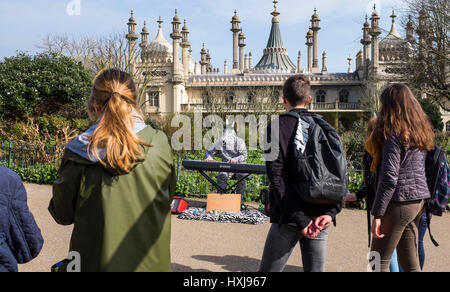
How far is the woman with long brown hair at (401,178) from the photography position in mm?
2723

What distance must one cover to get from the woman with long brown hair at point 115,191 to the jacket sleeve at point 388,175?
1.52 metres

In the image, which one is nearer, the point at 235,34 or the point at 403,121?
the point at 403,121

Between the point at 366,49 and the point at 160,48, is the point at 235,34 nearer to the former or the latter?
the point at 160,48

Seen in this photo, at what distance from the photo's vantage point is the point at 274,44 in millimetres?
63719

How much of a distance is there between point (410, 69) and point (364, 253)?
15954 millimetres

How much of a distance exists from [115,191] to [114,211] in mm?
100

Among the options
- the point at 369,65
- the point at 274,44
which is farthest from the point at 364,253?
the point at 274,44

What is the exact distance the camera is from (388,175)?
2.70 metres

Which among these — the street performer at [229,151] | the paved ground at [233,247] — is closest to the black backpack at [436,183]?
the paved ground at [233,247]

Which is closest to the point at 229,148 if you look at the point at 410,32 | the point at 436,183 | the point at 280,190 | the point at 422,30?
the point at 436,183

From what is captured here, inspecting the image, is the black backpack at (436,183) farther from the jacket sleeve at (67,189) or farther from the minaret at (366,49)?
the minaret at (366,49)

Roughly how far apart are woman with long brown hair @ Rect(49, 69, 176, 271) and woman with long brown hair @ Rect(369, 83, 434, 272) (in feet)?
5.17

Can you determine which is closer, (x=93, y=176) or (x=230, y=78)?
(x=93, y=176)

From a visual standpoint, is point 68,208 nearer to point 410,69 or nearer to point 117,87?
point 117,87
